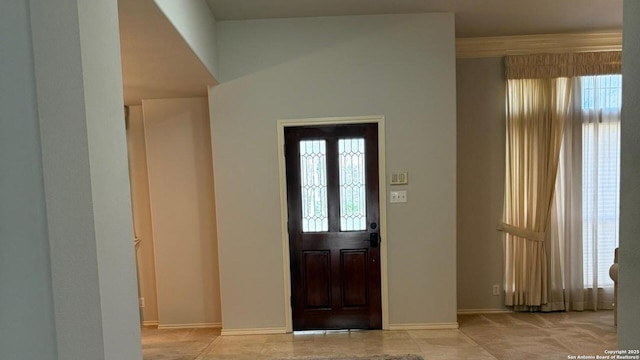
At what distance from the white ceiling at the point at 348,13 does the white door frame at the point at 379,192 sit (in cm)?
95

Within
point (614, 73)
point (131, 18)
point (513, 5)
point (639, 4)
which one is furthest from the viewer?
point (614, 73)

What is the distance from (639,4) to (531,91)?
304 cm

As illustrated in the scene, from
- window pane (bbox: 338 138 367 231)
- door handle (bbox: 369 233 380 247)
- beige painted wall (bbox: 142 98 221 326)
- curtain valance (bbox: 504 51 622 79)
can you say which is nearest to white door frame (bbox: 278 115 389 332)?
door handle (bbox: 369 233 380 247)

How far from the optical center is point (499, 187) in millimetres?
3637

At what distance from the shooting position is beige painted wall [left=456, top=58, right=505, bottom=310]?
11.8ft

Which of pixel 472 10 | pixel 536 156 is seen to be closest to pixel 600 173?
pixel 536 156

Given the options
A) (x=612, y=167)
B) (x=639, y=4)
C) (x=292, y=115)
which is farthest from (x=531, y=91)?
(x=639, y=4)

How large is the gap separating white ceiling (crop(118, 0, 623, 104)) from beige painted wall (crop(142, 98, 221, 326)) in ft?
0.98

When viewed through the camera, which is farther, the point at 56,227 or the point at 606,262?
the point at 606,262

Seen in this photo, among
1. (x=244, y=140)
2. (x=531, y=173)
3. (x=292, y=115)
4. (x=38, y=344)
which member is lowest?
(x=38, y=344)

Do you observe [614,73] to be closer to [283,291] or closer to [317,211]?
[317,211]

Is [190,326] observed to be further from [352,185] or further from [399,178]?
[399,178]

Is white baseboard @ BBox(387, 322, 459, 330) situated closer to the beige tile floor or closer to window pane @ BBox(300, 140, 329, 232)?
the beige tile floor

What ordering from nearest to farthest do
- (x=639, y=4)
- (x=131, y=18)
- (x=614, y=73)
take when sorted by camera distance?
(x=639, y=4), (x=131, y=18), (x=614, y=73)
